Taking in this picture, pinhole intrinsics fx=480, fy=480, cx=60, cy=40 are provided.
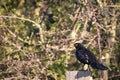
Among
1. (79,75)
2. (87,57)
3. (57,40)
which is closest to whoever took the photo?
(79,75)

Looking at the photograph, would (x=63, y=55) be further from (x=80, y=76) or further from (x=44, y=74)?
(x=80, y=76)

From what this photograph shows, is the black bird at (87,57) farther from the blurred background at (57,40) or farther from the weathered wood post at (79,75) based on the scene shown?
the blurred background at (57,40)

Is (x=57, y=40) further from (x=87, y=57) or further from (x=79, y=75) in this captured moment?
(x=79, y=75)

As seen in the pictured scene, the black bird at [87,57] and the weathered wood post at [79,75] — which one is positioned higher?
the weathered wood post at [79,75]

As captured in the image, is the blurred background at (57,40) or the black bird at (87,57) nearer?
the black bird at (87,57)

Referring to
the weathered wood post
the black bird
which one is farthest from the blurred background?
the weathered wood post

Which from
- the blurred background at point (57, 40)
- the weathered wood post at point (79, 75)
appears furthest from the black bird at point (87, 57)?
the blurred background at point (57, 40)

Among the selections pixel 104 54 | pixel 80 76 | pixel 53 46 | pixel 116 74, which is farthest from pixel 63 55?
pixel 80 76

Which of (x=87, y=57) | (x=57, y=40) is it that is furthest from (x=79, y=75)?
(x=57, y=40)

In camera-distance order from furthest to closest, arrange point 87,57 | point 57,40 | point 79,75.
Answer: point 57,40 < point 87,57 < point 79,75
